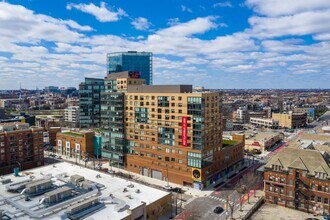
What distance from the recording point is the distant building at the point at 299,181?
69.8 m

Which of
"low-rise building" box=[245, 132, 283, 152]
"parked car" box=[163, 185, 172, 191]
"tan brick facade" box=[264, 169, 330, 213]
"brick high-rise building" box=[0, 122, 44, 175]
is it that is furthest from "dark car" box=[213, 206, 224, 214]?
"low-rise building" box=[245, 132, 283, 152]

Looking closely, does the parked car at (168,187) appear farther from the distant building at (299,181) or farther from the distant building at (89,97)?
the distant building at (89,97)

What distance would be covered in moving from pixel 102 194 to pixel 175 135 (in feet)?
114

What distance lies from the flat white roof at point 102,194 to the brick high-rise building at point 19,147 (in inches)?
1060

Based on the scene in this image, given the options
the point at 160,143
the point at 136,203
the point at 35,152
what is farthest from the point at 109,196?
the point at 35,152

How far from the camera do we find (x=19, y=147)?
355 feet

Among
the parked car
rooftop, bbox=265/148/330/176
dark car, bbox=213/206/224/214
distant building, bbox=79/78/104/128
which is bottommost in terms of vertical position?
dark car, bbox=213/206/224/214

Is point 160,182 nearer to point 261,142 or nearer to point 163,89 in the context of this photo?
point 163,89

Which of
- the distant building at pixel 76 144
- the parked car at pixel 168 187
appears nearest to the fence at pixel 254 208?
the parked car at pixel 168 187

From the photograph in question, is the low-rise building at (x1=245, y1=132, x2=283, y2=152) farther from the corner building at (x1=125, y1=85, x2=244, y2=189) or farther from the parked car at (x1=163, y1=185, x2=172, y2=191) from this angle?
the parked car at (x1=163, y1=185, x2=172, y2=191)

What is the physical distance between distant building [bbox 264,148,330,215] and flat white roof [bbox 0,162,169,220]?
30.8 meters

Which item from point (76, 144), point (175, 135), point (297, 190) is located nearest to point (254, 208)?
point (297, 190)

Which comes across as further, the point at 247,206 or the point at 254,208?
the point at 247,206

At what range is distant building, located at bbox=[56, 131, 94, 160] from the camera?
417 feet
